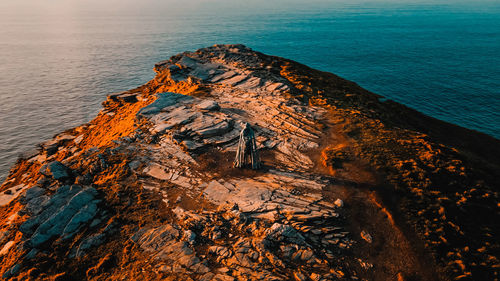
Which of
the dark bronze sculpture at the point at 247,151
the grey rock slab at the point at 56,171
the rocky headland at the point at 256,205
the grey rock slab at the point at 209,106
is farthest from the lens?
the grey rock slab at the point at 209,106

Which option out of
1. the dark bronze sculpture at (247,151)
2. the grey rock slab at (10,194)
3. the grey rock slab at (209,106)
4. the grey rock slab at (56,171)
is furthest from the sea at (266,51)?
the dark bronze sculpture at (247,151)

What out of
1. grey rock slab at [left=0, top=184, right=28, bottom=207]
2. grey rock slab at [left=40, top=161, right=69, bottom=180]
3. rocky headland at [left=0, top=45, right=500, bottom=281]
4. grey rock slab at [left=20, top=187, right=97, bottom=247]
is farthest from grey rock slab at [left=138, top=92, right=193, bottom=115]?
grey rock slab at [left=0, top=184, right=28, bottom=207]

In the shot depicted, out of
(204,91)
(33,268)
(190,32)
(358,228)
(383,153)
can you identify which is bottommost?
(33,268)

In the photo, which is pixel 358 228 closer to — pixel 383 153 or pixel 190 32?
pixel 383 153

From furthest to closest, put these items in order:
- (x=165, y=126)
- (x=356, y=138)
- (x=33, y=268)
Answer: (x=165, y=126), (x=356, y=138), (x=33, y=268)

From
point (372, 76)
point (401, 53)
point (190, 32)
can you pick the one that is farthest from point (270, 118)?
point (190, 32)

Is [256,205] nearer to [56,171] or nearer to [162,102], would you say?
[56,171]

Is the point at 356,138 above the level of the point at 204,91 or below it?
below

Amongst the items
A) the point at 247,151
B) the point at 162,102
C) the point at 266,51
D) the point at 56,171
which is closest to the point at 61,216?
the point at 56,171

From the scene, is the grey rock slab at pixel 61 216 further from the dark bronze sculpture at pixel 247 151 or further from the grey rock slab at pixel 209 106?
the grey rock slab at pixel 209 106
